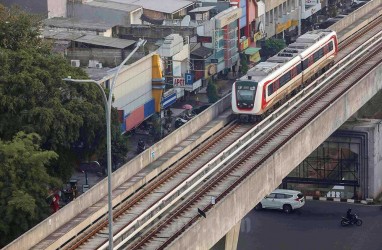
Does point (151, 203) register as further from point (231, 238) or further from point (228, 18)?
point (228, 18)

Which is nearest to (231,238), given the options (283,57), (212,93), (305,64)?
(283,57)

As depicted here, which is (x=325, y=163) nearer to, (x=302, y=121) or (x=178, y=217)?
(x=302, y=121)

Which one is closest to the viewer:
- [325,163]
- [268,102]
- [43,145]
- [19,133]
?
[19,133]

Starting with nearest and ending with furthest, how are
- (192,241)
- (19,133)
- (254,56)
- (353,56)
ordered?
(192,241)
(19,133)
(353,56)
(254,56)

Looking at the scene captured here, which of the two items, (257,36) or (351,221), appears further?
(257,36)

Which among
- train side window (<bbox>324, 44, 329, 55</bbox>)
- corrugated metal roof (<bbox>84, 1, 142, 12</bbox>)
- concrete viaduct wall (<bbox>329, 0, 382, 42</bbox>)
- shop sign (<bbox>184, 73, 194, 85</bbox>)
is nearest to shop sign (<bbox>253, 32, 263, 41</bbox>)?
concrete viaduct wall (<bbox>329, 0, 382, 42</bbox>)

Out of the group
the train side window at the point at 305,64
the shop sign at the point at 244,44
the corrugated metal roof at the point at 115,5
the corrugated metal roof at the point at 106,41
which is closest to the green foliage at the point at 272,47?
the shop sign at the point at 244,44

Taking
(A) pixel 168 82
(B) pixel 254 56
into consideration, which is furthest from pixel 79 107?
(B) pixel 254 56

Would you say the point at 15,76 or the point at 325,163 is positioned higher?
the point at 15,76
